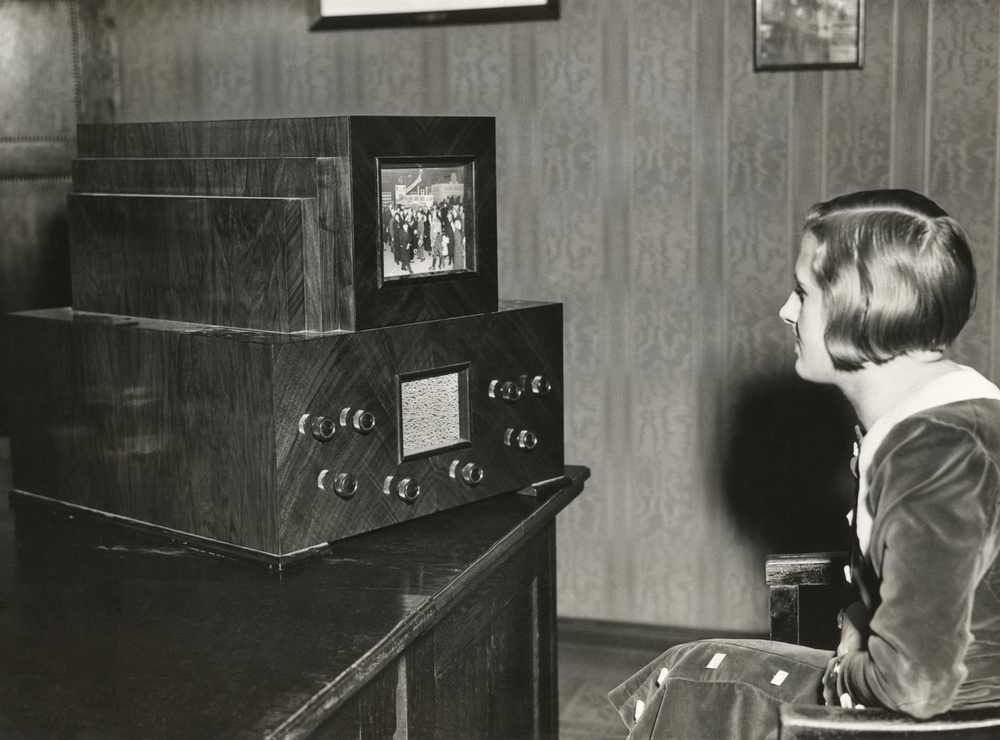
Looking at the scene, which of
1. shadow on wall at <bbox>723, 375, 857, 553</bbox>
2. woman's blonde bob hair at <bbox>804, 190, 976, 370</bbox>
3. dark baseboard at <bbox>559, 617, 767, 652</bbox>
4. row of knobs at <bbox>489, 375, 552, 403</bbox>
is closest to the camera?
woman's blonde bob hair at <bbox>804, 190, 976, 370</bbox>

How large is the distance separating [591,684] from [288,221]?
1742 mm

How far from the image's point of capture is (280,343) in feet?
5.26

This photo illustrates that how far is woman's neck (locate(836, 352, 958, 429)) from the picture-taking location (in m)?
1.36

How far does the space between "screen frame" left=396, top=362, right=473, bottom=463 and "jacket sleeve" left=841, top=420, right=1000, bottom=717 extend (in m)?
0.79

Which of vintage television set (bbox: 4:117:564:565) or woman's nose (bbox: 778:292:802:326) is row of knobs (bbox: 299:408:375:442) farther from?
woman's nose (bbox: 778:292:802:326)

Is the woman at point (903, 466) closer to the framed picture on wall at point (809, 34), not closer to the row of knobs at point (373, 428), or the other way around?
the row of knobs at point (373, 428)

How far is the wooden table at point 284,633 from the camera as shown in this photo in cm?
121

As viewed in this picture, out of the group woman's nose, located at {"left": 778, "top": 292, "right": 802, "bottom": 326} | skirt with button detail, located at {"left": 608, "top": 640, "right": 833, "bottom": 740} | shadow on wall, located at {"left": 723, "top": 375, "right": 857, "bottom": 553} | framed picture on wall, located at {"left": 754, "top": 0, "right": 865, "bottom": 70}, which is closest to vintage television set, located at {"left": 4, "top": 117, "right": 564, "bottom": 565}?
skirt with button detail, located at {"left": 608, "top": 640, "right": 833, "bottom": 740}

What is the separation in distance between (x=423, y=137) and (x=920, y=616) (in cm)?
103

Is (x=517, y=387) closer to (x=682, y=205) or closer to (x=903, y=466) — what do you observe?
(x=903, y=466)

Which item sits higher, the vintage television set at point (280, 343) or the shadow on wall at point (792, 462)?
the vintage television set at point (280, 343)

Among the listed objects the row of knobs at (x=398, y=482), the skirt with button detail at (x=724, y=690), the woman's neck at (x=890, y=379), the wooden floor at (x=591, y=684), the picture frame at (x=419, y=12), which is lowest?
the wooden floor at (x=591, y=684)

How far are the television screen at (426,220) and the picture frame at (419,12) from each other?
1.26 m

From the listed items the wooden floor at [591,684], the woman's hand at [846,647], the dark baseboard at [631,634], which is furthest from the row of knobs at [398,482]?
the dark baseboard at [631,634]
